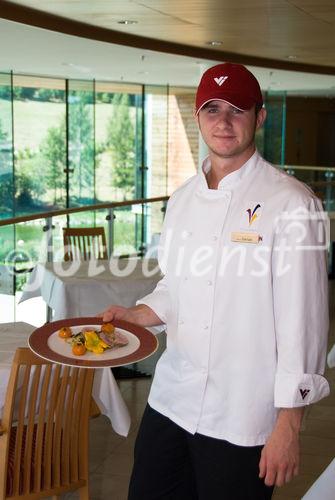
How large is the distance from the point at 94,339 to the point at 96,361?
0.43 ft

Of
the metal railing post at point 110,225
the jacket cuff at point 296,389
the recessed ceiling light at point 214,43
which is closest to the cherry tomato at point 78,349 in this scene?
the jacket cuff at point 296,389

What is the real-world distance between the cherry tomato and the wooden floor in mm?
1550

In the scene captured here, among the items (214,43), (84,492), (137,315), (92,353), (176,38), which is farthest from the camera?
(214,43)

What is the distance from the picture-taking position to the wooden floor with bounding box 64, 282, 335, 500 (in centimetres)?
337

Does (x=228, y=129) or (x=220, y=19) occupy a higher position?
(x=220, y=19)

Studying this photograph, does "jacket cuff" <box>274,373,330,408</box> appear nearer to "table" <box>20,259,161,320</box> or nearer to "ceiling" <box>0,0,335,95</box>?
"table" <box>20,259,161,320</box>

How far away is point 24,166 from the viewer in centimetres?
1280

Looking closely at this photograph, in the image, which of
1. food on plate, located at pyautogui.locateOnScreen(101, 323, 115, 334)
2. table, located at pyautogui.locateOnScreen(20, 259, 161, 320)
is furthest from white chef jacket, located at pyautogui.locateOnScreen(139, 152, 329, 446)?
table, located at pyautogui.locateOnScreen(20, 259, 161, 320)

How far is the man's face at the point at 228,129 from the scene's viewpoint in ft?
5.65

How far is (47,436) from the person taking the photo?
2.56 metres

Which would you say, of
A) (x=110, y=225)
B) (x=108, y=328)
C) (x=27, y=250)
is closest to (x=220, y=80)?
(x=108, y=328)

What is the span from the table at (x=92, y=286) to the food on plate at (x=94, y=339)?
2.44 meters

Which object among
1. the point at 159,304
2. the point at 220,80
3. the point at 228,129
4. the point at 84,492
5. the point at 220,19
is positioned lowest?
the point at 84,492

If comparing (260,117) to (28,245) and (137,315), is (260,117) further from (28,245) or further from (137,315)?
(28,245)
